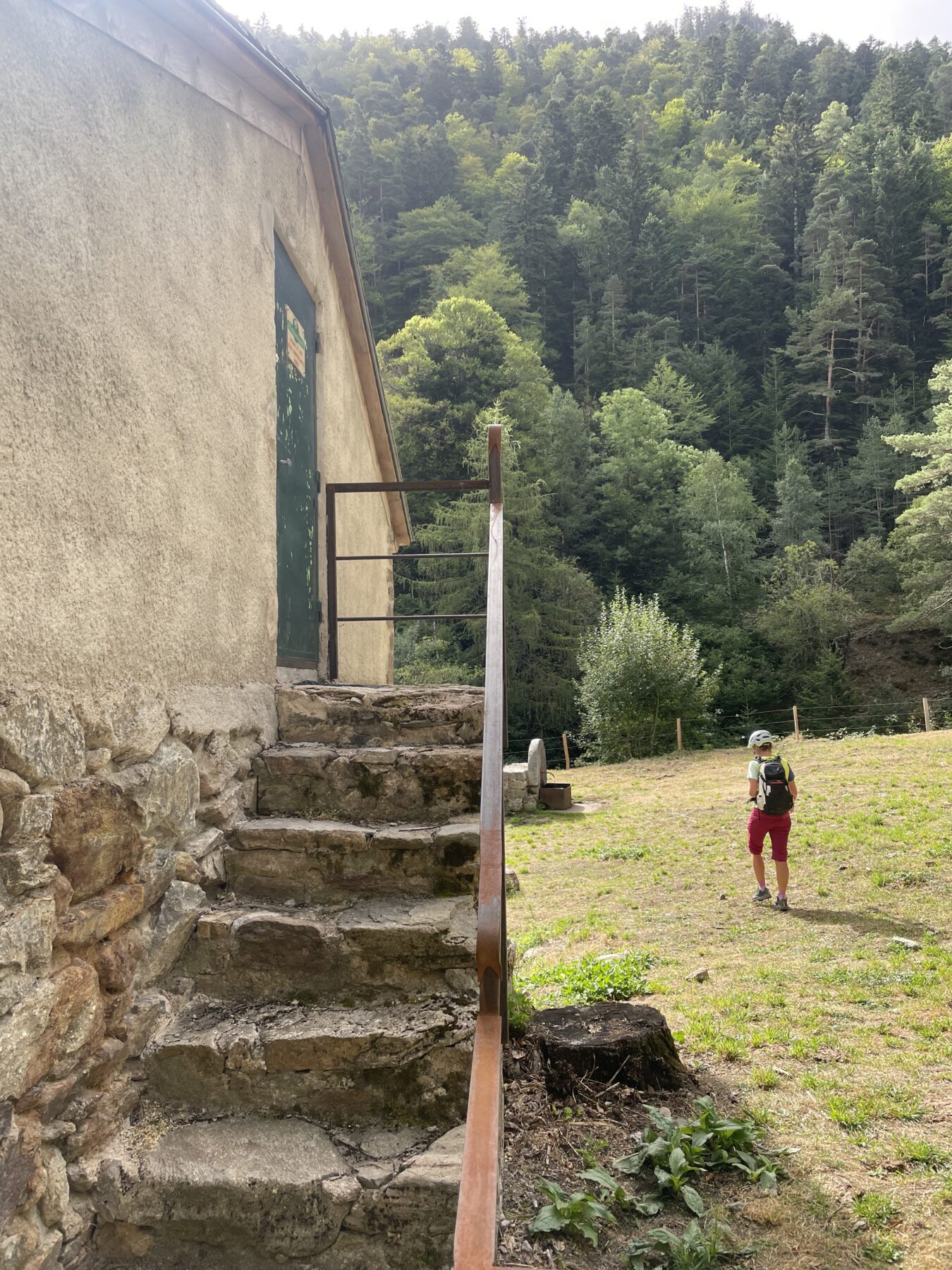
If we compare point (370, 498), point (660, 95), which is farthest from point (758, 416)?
point (370, 498)

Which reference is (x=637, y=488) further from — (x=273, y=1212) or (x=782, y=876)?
(x=273, y=1212)

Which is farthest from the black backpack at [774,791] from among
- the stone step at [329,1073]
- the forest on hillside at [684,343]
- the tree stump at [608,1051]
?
the forest on hillside at [684,343]

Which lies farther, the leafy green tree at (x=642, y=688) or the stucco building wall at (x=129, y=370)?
the leafy green tree at (x=642, y=688)

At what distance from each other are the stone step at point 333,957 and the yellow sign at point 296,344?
2937 millimetres

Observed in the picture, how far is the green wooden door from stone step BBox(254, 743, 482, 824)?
0.93 metres

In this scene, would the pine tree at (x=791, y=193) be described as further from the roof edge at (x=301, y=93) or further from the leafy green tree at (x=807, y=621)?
the roof edge at (x=301, y=93)

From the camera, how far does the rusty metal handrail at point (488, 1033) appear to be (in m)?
1.20

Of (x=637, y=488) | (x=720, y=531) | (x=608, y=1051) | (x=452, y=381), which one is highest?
(x=452, y=381)

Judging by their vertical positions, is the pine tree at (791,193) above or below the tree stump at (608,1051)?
above

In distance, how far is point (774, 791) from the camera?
6.75 meters

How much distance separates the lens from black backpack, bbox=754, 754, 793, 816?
265 inches

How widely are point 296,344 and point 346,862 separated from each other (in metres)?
2.87

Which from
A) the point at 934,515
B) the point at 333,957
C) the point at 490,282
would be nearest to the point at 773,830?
the point at 333,957

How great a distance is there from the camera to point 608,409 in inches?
1629
